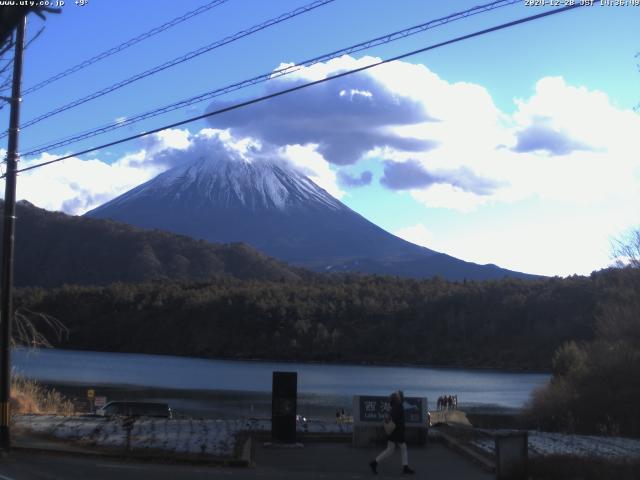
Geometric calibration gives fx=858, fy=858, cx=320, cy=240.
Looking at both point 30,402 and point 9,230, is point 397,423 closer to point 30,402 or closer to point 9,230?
point 9,230

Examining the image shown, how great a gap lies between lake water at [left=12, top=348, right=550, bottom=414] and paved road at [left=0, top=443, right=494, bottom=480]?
31.4 meters

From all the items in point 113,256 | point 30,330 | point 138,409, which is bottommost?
point 138,409

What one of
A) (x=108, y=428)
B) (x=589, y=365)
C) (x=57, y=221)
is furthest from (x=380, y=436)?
(x=57, y=221)

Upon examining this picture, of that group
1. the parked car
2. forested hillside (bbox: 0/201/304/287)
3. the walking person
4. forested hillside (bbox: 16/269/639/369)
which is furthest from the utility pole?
forested hillside (bbox: 0/201/304/287)

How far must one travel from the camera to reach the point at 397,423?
1474 centimetres

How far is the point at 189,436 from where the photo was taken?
59.6 ft

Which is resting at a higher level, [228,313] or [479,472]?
[228,313]

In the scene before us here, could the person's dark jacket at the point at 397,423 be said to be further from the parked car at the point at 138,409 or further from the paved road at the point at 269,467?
the parked car at the point at 138,409

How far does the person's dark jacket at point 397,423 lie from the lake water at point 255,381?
3364cm

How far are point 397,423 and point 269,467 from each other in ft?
8.21

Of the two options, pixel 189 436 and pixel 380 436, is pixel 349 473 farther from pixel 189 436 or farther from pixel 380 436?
pixel 189 436

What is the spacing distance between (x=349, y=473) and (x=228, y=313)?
108 metres

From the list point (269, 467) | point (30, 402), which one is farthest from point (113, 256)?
point (269, 467)

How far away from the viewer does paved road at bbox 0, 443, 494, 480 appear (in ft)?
47.1
